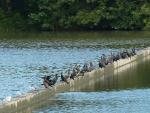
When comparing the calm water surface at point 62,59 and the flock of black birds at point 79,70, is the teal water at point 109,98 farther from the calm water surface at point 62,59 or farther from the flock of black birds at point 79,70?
the flock of black birds at point 79,70

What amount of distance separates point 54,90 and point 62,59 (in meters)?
19.0

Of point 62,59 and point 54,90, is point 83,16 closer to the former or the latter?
point 62,59

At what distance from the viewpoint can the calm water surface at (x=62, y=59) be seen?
3066cm

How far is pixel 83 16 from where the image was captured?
82.2m

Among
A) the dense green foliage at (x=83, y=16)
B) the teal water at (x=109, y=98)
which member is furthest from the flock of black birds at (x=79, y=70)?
the dense green foliage at (x=83, y=16)

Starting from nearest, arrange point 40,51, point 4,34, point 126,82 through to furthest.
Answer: point 126,82 < point 40,51 < point 4,34

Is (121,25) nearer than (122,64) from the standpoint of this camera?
No

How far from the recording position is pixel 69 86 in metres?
34.4

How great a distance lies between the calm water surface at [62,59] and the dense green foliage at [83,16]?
177 inches

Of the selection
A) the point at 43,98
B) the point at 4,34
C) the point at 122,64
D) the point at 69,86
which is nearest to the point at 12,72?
the point at 122,64

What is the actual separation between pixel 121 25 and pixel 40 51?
972 inches

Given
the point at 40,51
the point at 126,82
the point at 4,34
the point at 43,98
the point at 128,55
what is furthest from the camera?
the point at 4,34

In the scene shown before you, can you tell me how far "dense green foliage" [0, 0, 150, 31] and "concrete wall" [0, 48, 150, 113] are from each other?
34353mm

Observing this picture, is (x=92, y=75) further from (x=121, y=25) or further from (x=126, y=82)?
(x=121, y=25)
